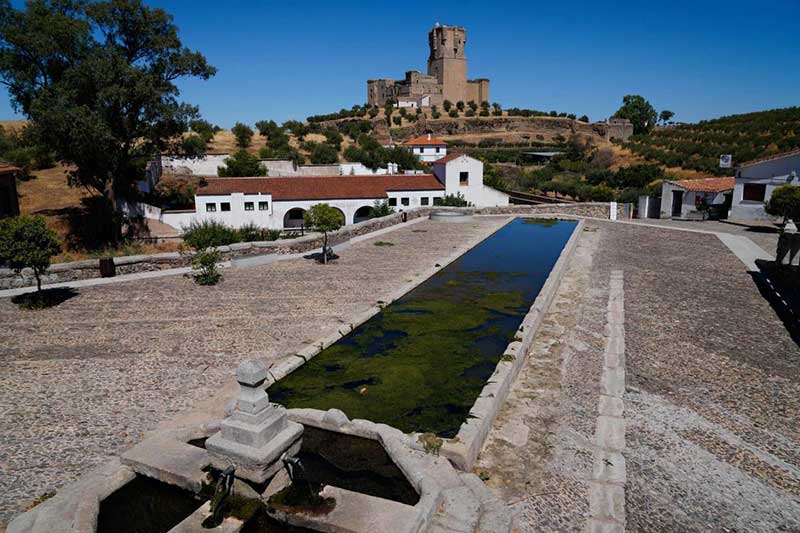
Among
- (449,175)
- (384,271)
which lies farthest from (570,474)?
(449,175)

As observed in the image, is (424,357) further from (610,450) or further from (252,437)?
(252,437)

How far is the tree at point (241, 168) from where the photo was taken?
3919 centimetres

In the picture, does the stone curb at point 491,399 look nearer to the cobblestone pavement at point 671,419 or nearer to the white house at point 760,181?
the cobblestone pavement at point 671,419

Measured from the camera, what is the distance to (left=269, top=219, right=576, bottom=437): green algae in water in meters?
6.25

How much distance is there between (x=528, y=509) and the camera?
4320 millimetres

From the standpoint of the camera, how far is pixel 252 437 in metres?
4.44

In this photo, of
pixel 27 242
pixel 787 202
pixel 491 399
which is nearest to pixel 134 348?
pixel 27 242

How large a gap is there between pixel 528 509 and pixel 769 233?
20.9 m

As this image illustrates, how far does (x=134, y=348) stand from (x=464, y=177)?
1147 inches

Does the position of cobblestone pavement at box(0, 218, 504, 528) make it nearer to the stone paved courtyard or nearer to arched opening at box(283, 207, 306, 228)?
the stone paved courtyard

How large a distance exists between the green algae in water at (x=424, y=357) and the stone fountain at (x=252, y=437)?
1.57m

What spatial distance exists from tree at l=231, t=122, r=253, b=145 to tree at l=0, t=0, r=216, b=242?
2900 centimetres

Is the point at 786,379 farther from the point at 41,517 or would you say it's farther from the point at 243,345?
the point at 41,517

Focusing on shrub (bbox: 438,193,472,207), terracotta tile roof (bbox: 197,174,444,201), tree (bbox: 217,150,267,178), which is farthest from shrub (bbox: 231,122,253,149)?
shrub (bbox: 438,193,472,207)
